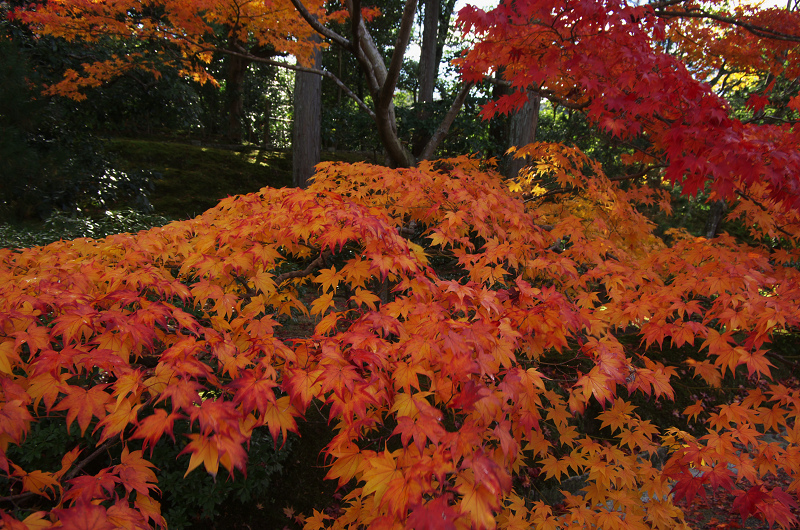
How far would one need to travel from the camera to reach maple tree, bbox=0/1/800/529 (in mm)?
1366

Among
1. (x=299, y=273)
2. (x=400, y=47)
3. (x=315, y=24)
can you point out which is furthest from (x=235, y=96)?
(x=299, y=273)

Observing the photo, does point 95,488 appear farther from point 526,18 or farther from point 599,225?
point 526,18

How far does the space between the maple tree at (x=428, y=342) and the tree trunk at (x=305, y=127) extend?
514cm

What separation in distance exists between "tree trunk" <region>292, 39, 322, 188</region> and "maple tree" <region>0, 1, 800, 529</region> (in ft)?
16.9

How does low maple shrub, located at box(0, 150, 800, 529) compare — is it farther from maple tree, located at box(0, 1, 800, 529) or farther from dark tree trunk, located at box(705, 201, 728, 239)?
dark tree trunk, located at box(705, 201, 728, 239)

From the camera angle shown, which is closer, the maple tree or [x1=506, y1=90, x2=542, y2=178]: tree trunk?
the maple tree

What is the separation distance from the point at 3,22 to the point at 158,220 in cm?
529

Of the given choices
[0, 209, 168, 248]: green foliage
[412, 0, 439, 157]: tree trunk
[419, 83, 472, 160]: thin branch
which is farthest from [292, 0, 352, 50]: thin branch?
[412, 0, 439, 157]: tree trunk

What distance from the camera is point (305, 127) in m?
8.78

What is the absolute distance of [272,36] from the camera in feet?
23.3

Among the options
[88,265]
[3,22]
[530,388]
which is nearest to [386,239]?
[530,388]

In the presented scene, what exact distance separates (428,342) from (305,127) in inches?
323

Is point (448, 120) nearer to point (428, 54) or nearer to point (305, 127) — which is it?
point (305, 127)

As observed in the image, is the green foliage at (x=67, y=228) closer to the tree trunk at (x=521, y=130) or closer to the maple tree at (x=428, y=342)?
the maple tree at (x=428, y=342)
